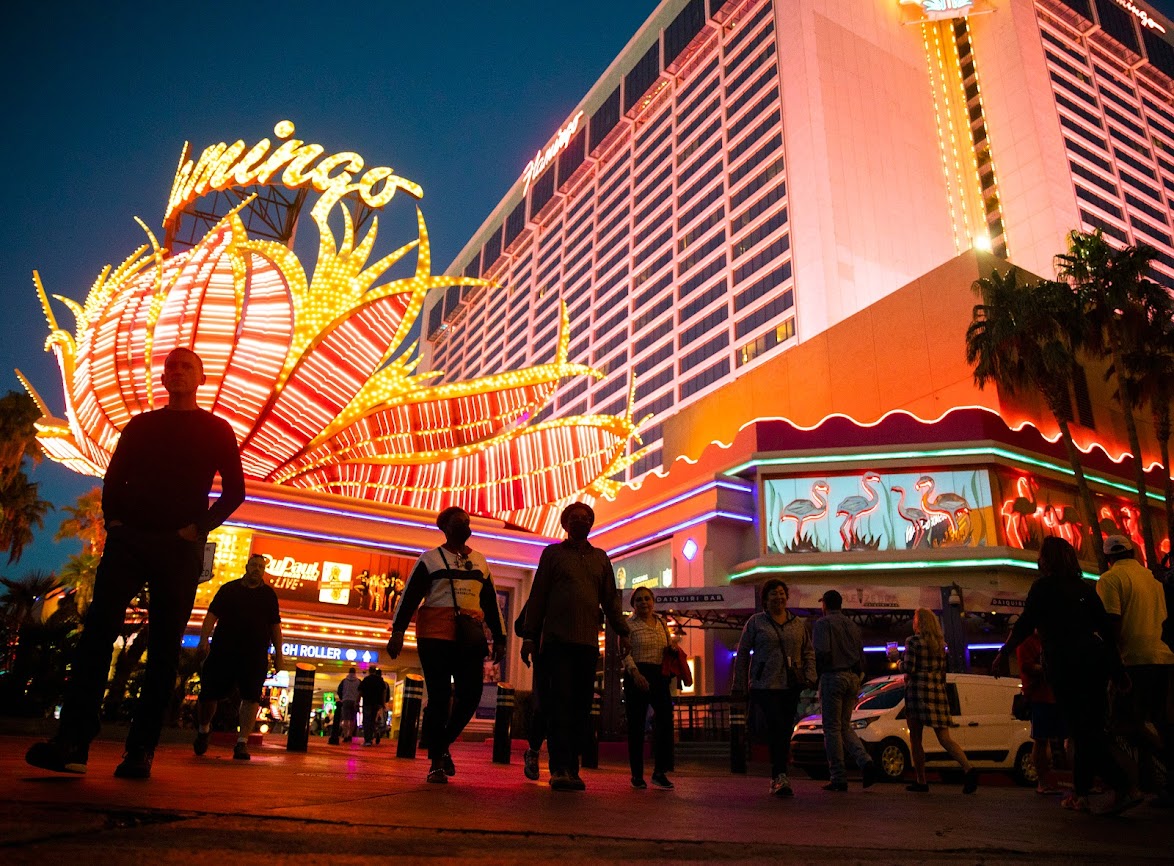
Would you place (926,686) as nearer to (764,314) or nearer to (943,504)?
(943,504)

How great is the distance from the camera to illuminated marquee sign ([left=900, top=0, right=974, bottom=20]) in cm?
8319

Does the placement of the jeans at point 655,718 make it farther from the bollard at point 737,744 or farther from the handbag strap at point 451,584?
the bollard at point 737,744

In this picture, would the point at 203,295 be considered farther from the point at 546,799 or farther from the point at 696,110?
the point at 696,110

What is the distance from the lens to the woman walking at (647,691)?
7.23 meters

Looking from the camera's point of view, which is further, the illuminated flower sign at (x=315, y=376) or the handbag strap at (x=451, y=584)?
the illuminated flower sign at (x=315, y=376)

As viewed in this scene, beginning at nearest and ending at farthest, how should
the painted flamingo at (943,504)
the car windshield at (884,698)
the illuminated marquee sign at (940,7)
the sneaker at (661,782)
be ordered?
the sneaker at (661,782)
the car windshield at (884,698)
the painted flamingo at (943,504)
the illuminated marquee sign at (940,7)

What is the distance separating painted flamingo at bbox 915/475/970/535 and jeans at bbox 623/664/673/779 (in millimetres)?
19567

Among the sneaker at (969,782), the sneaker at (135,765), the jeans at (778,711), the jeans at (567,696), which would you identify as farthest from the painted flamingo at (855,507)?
the sneaker at (135,765)

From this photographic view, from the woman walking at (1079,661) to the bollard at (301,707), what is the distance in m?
7.45

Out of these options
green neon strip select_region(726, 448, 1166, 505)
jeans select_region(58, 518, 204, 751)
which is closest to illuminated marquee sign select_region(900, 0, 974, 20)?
green neon strip select_region(726, 448, 1166, 505)

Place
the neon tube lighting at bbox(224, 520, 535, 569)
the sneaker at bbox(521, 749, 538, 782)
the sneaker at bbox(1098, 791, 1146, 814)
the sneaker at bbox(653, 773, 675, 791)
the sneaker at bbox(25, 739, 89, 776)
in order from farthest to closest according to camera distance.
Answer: the neon tube lighting at bbox(224, 520, 535, 569), the sneaker at bbox(653, 773, 675, 791), the sneaker at bbox(521, 749, 538, 782), the sneaker at bbox(1098, 791, 1146, 814), the sneaker at bbox(25, 739, 89, 776)

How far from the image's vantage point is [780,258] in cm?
6675

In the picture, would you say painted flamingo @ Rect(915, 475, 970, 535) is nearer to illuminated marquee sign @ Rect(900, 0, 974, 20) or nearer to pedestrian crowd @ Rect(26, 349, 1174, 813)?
pedestrian crowd @ Rect(26, 349, 1174, 813)

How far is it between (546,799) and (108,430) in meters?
27.3
